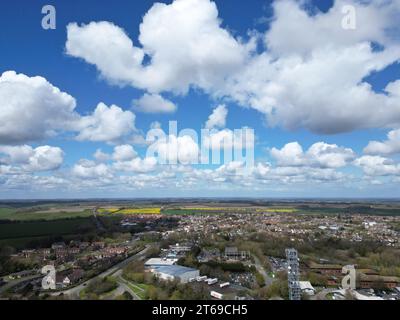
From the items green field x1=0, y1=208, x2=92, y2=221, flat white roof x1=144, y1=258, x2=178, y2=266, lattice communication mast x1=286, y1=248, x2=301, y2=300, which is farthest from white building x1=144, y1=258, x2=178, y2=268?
green field x1=0, y1=208, x2=92, y2=221

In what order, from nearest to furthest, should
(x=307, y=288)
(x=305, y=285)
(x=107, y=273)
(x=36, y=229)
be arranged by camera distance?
1. (x=307, y=288)
2. (x=305, y=285)
3. (x=107, y=273)
4. (x=36, y=229)

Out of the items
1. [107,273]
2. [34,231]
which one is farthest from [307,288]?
[34,231]

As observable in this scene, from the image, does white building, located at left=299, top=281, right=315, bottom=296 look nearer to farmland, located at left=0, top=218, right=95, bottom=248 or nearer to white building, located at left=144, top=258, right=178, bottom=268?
white building, located at left=144, top=258, right=178, bottom=268

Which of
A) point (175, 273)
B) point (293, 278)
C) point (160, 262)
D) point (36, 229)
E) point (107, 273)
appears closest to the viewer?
point (293, 278)

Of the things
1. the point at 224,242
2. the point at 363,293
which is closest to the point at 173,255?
the point at 224,242

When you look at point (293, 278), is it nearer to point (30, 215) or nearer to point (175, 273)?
point (175, 273)

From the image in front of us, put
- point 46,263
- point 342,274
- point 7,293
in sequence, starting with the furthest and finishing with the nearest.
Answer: point 46,263 < point 342,274 < point 7,293

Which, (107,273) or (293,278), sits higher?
(293,278)
